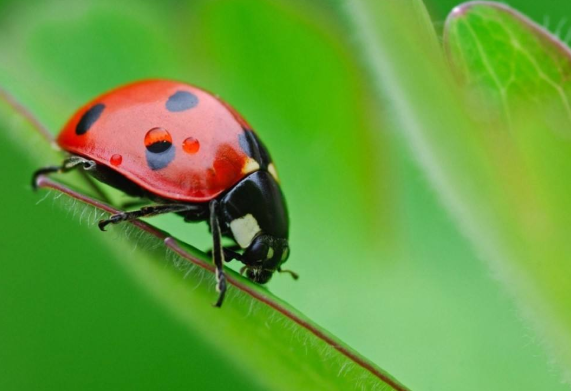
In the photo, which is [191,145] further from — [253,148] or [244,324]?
[244,324]

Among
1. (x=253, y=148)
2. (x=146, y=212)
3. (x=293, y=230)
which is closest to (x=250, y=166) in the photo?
(x=253, y=148)

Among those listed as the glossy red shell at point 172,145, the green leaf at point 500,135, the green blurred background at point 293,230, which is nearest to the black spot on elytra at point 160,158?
the glossy red shell at point 172,145

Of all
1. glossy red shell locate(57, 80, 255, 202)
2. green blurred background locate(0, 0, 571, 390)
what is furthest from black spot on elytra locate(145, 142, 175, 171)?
green blurred background locate(0, 0, 571, 390)

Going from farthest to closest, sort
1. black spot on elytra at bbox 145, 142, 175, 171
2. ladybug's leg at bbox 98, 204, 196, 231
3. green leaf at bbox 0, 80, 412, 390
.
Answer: black spot on elytra at bbox 145, 142, 175, 171, ladybug's leg at bbox 98, 204, 196, 231, green leaf at bbox 0, 80, 412, 390

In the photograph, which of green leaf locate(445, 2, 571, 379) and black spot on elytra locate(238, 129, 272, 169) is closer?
green leaf locate(445, 2, 571, 379)

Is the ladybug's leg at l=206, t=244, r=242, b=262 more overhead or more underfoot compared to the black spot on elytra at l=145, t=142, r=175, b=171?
more underfoot

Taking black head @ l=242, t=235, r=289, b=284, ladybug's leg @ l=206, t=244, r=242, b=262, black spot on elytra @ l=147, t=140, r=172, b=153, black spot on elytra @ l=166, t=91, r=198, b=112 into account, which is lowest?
black head @ l=242, t=235, r=289, b=284

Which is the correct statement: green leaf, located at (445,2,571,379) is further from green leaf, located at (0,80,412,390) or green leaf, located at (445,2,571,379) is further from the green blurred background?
green leaf, located at (0,80,412,390)
